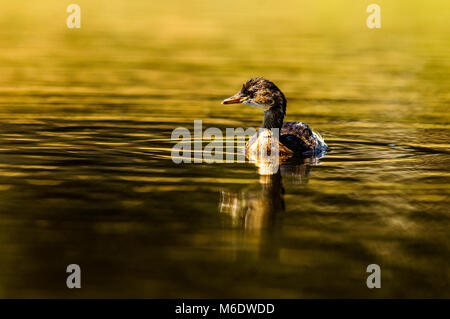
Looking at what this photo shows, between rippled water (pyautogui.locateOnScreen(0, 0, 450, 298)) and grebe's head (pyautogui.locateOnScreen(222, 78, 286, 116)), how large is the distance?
4.50 feet

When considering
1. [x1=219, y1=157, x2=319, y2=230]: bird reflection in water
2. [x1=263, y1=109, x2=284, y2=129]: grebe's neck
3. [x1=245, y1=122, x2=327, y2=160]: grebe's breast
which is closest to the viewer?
[x1=219, y1=157, x2=319, y2=230]: bird reflection in water

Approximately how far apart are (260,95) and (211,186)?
326 cm

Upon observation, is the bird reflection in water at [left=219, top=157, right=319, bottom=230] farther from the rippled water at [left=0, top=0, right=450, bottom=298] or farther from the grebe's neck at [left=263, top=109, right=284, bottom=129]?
the grebe's neck at [left=263, top=109, right=284, bottom=129]

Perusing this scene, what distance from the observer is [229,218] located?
29.4ft

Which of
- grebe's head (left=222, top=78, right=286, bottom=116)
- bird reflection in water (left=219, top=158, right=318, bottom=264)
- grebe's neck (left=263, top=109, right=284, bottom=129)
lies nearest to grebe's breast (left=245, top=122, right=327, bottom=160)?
grebe's neck (left=263, top=109, right=284, bottom=129)

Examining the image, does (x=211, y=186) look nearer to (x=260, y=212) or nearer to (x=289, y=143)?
(x=260, y=212)

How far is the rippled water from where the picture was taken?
719cm

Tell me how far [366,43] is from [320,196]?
2536cm

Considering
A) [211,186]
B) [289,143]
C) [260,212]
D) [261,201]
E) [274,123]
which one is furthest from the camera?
[274,123]

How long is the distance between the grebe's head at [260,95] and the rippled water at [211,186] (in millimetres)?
1372

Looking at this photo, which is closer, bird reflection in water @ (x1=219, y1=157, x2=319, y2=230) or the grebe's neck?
bird reflection in water @ (x1=219, y1=157, x2=319, y2=230)

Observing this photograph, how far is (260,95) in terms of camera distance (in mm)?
13258

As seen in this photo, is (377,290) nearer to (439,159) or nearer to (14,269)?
(14,269)

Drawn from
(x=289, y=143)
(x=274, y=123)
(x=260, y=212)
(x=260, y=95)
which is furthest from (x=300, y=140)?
(x=260, y=212)
